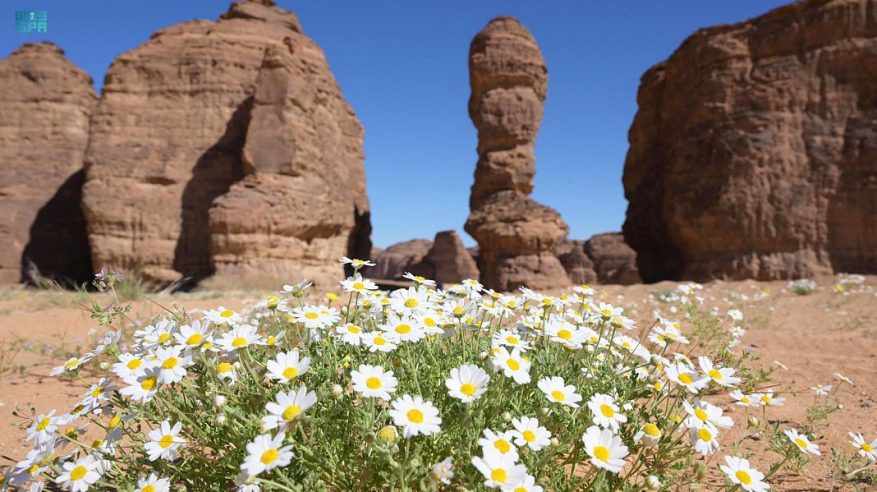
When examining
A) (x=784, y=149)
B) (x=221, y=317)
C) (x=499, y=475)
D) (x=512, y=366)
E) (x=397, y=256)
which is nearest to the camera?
(x=499, y=475)

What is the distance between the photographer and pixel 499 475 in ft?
3.36

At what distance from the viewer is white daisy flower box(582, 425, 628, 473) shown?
1138 millimetres

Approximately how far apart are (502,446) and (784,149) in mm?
12942

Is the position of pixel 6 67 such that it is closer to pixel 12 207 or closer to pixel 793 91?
pixel 12 207

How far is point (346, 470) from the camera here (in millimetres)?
1343

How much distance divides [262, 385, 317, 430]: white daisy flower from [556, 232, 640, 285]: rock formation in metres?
24.5

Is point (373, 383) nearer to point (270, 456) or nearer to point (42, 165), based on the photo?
point (270, 456)

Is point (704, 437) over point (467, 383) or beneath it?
beneath

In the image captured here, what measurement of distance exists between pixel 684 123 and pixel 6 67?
21.5 m

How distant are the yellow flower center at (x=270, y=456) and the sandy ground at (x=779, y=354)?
4.27 ft

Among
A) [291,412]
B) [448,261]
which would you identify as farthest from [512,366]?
[448,261]

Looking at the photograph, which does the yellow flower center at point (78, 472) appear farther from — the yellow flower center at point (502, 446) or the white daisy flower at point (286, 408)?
the yellow flower center at point (502, 446)

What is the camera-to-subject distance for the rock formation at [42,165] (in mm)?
13234

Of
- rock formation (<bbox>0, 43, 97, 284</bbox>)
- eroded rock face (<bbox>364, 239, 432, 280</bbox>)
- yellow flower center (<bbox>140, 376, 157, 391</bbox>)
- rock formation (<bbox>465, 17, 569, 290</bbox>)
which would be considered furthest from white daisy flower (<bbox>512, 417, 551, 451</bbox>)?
eroded rock face (<bbox>364, 239, 432, 280</bbox>)
